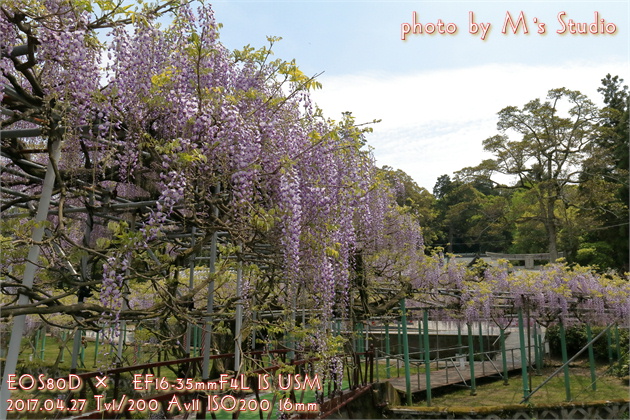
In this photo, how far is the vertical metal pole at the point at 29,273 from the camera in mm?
3215

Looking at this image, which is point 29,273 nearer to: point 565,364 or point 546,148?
point 565,364

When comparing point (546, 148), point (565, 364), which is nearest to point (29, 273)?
point (565, 364)

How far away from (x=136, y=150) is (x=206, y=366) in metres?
2.07

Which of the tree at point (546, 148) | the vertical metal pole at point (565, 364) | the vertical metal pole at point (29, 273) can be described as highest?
the tree at point (546, 148)

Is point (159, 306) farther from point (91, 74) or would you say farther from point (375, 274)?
point (375, 274)

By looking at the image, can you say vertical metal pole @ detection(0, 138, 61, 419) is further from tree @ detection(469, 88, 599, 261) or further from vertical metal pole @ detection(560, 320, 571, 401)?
tree @ detection(469, 88, 599, 261)

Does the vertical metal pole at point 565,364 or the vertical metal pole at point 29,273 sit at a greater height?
the vertical metal pole at point 29,273

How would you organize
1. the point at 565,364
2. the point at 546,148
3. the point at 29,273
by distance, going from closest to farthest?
1. the point at 29,273
2. the point at 565,364
3. the point at 546,148

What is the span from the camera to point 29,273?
3.44m

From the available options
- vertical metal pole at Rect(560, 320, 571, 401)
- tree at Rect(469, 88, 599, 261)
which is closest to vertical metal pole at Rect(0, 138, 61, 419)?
vertical metal pole at Rect(560, 320, 571, 401)

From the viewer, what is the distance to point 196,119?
12.7 ft

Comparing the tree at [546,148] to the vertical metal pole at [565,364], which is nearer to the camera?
the vertical metal pole at [565,364]

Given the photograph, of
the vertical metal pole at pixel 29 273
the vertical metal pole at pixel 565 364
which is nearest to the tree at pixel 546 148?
the vertical metal pole at pixel 565 364

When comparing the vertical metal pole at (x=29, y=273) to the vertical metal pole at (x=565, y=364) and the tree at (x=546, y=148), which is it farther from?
the tree at (x=546, y=148)
